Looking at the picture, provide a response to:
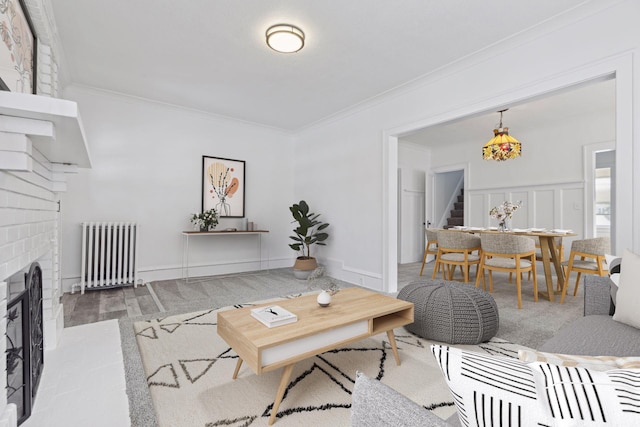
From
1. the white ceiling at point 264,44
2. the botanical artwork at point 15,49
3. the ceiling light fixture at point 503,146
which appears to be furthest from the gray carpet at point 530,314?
the botanical artwork at point 15,49

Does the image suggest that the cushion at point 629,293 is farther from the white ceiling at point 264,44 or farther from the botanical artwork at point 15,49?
the botanical artwork at point 15,49

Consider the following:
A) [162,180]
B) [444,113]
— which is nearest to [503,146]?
[444,113]

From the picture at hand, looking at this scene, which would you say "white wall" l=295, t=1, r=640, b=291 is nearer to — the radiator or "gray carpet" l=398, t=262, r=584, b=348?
"gray carpet" l=398, t=262, r=584, b=348

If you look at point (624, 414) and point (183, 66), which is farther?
point (183, 66)

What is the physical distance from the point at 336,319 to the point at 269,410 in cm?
56

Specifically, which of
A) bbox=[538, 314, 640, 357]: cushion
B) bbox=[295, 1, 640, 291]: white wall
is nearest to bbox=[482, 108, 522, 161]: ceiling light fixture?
bbox=[295, 1, 640, 291]: white wall

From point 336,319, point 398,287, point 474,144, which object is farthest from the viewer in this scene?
point 474,144

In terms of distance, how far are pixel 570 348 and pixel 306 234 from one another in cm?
386

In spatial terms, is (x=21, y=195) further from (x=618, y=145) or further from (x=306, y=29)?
(x=618, y=145)

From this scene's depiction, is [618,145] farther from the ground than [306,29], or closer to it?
closer to it

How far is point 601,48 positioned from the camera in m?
2.26

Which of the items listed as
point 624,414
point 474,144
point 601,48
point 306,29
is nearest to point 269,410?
point 624,414

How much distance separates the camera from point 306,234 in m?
4.93

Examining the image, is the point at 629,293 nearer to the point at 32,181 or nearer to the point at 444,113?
the point at 444,113
